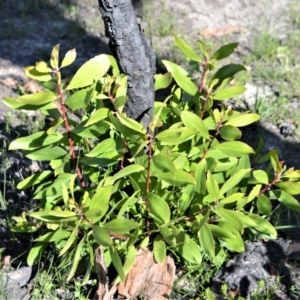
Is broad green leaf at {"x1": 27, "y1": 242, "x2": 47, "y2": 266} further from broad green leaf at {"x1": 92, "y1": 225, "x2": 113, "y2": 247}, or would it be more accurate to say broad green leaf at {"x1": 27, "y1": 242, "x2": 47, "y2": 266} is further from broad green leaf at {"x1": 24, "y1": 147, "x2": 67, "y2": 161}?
broad green leaf at {"x1": 92, "y1": 225, "x2": 113, "y2": 247}

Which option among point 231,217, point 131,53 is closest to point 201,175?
point 231,217

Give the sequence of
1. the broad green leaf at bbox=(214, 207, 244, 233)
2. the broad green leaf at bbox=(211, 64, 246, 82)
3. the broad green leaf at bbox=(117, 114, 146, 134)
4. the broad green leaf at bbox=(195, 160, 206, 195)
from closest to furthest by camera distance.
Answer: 1. the broad green leaf at bbox=(117, 114, 146, 134)
2. the broad green leaf at bbox=(214, 207, 244, 233)
3. the broad green leaf at bbox=(195, 160, 206, 195)
4. the broad green leaf at bbox=(211, 64, 246, 82)

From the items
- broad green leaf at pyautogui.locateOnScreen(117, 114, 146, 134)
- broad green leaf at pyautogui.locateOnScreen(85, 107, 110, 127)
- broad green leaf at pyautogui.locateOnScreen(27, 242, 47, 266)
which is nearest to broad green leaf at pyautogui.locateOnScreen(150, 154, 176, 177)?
broad green leaf at pyautogui.locateOnScreen(117, 114, 146, 134)

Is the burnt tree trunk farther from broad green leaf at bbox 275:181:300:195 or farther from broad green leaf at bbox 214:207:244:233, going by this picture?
broad green leaf at bbox 275:181:300:195


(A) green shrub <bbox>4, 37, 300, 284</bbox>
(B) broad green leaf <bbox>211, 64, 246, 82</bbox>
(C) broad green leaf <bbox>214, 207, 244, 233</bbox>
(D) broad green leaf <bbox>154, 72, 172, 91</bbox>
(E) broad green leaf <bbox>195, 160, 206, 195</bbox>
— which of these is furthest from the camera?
(D) broad green leaf <bbox>154, 72, 172, 91</bbox>

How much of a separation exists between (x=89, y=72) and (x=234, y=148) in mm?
704

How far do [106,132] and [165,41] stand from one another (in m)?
2.52

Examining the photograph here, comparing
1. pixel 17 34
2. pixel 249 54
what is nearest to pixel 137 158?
pixel 249 54

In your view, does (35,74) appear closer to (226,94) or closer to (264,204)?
(226,94)

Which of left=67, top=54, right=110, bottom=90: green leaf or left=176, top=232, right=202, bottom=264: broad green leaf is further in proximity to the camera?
left=176, top=232, right=202, bottom=264: broad green leaf

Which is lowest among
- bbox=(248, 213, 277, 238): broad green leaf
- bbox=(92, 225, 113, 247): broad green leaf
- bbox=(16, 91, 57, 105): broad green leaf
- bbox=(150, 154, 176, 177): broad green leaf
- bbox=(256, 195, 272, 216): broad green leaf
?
bbox=(248, 213, 277, 238): broad green leaf

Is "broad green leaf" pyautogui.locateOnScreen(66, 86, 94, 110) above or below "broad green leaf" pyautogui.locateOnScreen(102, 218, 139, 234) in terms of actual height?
above

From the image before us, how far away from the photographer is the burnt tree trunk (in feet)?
8.27

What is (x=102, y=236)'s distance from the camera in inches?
95.8
